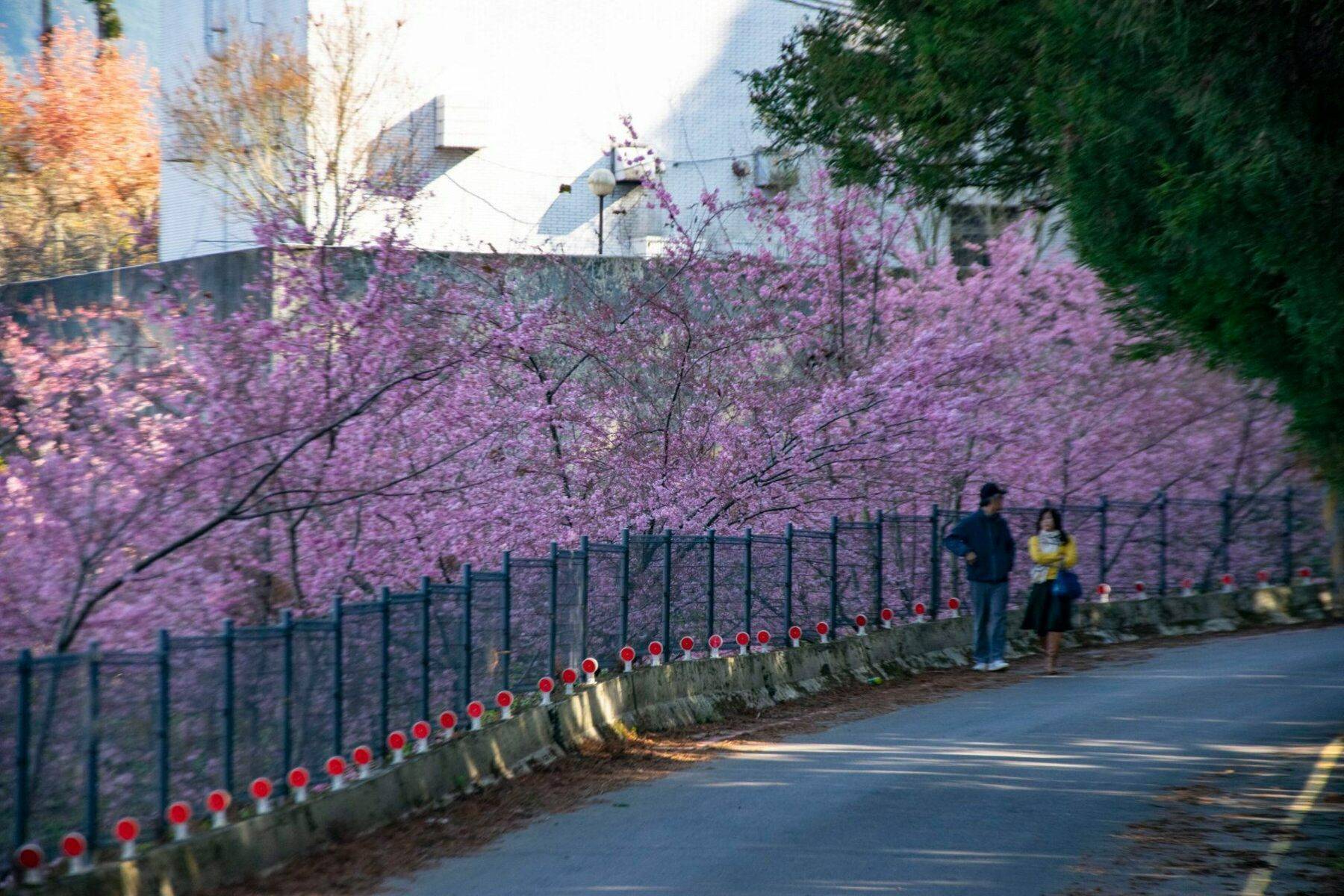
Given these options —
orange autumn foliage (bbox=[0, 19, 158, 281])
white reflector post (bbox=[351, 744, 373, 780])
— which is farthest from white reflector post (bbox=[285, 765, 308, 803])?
orange autumn foliage (bbox=[0, 19, 158, 281])

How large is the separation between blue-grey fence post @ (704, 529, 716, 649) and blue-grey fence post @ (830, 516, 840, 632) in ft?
6.30

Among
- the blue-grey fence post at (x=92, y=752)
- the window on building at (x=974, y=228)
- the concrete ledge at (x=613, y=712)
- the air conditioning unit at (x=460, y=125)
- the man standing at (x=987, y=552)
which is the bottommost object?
the concrete ledge at (x=613, y=712)

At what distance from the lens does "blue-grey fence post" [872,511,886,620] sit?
18141 mm

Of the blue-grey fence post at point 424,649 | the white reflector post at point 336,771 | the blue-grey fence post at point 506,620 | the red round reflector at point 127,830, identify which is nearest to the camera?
the red round reflector at point 127,830

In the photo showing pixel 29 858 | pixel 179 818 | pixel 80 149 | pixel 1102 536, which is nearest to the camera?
pixel 29 858

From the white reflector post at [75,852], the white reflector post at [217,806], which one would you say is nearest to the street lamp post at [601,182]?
the white reflector post at [217,806]

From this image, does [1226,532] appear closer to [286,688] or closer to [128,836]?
[286,688]

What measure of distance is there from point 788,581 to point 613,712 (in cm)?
365

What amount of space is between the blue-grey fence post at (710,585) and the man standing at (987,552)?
9.56 feet

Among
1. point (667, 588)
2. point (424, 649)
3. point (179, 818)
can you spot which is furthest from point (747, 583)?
point (179, 818)

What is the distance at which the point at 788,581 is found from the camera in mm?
16469

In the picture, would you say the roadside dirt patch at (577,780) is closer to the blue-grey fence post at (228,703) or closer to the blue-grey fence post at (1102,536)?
the blue-grey fence post at (228,703)

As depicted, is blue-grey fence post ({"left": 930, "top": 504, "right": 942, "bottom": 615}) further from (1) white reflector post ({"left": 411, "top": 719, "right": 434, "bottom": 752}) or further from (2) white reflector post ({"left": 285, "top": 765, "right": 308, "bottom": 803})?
(2) white reflector post ({"left": 285, "top": 765, "right": 308, "bottom": 803})

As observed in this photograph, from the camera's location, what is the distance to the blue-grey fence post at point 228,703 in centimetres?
884
